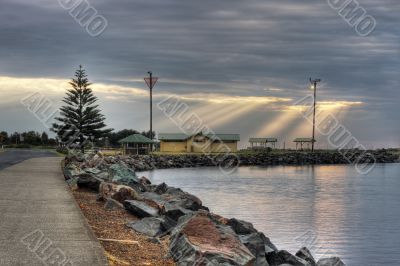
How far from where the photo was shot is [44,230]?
1116 cm

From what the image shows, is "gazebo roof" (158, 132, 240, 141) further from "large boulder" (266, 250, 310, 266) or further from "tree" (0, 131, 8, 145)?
"large boulder" (266, 250, 310, 266)

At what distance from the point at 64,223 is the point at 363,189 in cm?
4148

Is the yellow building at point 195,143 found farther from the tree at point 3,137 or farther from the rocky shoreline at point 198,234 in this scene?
the rocky shoreline at point 198,234

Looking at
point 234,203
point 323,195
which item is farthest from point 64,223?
point 323,195

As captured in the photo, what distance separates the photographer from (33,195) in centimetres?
1661

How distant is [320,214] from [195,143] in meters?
64.6

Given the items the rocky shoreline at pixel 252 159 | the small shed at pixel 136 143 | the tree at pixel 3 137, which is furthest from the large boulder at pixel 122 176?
the tree at pixel 3 137

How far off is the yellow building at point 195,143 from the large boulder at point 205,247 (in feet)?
Answer: 270

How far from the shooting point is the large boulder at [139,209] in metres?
15.2

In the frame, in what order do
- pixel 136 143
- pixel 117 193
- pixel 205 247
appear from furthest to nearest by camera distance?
pixel 136 143
pixel 117 193
pixel 205 247

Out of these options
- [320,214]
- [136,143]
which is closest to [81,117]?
[136,143]

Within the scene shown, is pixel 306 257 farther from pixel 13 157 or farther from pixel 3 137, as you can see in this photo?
pixel 3 137

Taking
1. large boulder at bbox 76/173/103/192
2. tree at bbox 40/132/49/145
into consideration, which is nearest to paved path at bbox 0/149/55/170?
large boulder at bbox 76/173/103/192

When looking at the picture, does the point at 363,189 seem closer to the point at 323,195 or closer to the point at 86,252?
the point at 323,195
